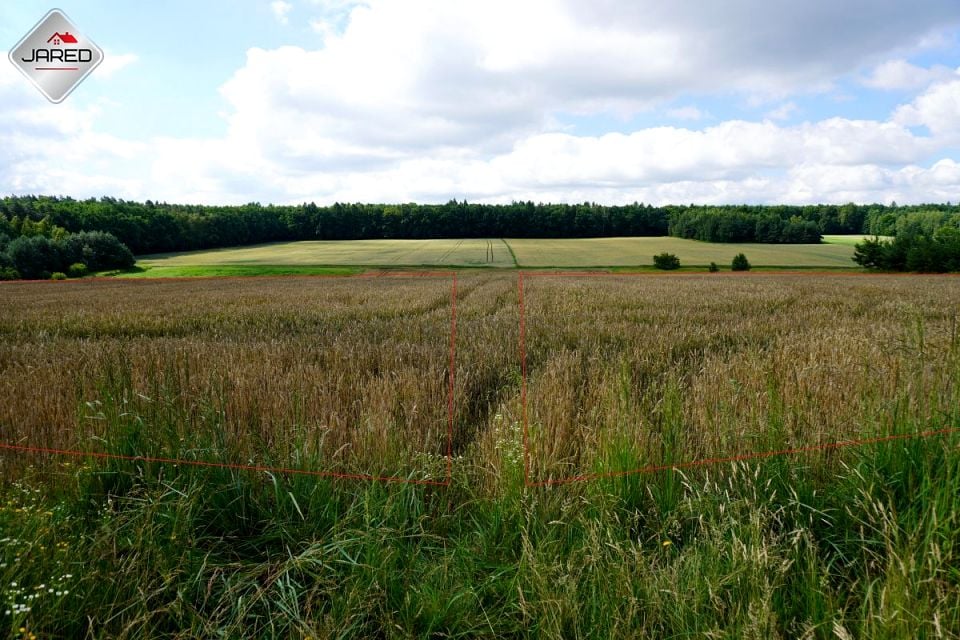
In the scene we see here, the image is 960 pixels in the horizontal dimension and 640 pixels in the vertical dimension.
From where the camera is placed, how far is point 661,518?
3275 mm

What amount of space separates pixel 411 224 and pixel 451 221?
10183mm

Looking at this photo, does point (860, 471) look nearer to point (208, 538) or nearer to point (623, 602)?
point (623, 602)

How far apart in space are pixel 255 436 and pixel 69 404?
2.22m

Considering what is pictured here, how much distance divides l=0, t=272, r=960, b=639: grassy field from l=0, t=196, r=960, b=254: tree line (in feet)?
302

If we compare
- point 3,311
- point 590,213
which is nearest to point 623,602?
point 3,311

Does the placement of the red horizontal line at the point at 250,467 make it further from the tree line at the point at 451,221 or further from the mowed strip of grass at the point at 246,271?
the tree line at the point at 451,221

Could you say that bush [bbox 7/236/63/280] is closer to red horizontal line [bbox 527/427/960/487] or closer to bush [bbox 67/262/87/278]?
bush [bbox 67/262/87/278]

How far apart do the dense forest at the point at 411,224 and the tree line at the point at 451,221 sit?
0.73 feet

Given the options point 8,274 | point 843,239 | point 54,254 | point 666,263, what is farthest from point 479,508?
point 843,239

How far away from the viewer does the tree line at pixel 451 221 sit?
295 feet

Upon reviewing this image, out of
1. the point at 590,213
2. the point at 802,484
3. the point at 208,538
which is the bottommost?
the point at 208,538

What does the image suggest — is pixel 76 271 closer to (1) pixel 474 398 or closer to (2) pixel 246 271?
(2) pixel 246 271

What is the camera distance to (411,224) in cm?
12444

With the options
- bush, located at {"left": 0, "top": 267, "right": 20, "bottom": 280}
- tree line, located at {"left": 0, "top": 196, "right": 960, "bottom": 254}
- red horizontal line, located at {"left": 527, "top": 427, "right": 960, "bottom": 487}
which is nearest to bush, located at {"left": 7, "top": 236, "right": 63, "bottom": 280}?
bush, located at {"left": 0, "top": 267, "right": 20, "bottom": 280}
